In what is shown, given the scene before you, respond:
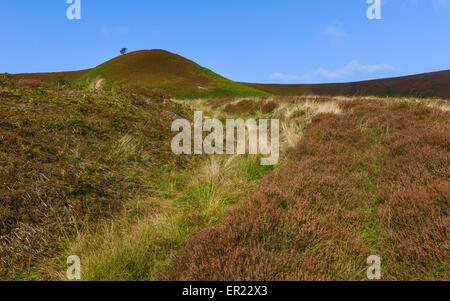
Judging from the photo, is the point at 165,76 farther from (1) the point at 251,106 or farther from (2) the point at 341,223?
(2) the point at 341,223

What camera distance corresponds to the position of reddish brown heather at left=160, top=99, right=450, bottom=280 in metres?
2.21

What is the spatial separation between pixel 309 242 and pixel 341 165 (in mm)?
2886

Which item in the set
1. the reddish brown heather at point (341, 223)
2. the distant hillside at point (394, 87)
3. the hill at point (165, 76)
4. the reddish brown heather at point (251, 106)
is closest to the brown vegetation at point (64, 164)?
the reddish brown heather at point (341, 223)

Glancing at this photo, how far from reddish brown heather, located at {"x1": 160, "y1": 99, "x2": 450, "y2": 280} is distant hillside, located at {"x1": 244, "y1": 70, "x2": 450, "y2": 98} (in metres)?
21.9

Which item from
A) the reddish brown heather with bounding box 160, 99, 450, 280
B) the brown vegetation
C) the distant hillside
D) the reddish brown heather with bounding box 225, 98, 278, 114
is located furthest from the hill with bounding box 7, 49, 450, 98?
the reddish brown heather with bounding box 160, 99, 450, 280

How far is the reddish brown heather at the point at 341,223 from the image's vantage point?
2213 mm

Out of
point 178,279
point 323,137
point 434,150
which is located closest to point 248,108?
point 323,137

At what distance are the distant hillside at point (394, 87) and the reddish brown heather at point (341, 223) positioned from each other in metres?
21.9

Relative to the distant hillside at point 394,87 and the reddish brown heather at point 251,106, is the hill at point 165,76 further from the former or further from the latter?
the distant hillside at point 394,87

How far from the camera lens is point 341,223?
3.14m

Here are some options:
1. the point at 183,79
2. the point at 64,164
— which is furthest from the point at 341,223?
the point at 183,79

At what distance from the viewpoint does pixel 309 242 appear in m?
2.60

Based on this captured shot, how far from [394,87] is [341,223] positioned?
173ft
